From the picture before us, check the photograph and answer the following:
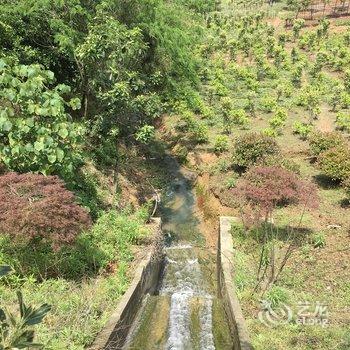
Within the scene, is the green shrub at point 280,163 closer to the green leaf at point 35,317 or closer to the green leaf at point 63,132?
the green leaf at point 63,132

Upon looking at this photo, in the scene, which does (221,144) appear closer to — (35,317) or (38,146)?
(38,146)

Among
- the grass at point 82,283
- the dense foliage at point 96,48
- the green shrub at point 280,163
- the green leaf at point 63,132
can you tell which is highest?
the dense foliage at point 96,48

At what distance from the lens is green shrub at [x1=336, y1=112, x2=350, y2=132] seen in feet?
60.8

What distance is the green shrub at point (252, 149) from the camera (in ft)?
50.0

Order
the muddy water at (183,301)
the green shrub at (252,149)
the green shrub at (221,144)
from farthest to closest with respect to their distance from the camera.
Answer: the green shrub at (221,144)
the green shrub at (252,149)
the muddy water at (183,301)

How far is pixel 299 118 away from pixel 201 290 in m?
12.0

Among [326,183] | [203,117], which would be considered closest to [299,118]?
[203,117]

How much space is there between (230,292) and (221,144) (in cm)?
923

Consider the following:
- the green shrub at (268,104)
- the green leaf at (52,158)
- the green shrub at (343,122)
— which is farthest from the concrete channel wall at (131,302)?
the green shrub at (268,104)

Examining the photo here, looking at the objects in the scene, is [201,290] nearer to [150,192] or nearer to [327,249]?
[327,249]

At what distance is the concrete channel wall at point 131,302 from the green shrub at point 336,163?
248 inches

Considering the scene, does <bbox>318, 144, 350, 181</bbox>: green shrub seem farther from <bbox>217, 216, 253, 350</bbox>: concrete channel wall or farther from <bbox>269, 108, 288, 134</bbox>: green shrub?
<bbox>269, 108, 288, 134</bbox>: green shrub

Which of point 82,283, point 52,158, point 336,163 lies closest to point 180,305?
point 82,283

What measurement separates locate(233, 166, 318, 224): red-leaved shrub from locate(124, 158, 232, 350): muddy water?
2702mm
